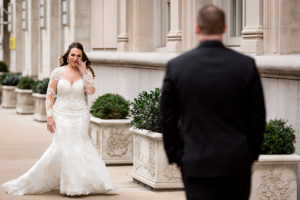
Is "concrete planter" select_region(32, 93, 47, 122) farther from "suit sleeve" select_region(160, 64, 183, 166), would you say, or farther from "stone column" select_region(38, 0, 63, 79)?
"suit sleeve" select_region(160, 64, 183, 166)

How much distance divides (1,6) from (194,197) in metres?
37.4

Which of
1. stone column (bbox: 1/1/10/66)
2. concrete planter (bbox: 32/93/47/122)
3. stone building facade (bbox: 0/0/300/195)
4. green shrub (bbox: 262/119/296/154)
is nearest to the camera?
green shrub (bbox: 262/119/296/154)

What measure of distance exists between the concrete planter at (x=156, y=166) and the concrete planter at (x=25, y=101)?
1607cm

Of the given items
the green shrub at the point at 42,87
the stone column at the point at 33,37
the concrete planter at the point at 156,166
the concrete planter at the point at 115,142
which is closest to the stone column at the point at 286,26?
the concrete planter at the point at 156,166

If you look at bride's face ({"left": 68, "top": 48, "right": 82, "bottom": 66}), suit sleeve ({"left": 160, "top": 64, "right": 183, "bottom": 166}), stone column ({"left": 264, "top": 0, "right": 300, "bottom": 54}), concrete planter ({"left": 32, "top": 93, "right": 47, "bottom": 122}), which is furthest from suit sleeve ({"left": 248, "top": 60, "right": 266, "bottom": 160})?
concrete planter ({"left": 32, "top": 93, "right": 47, "bottom": 122})

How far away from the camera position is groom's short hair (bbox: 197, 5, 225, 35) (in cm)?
488

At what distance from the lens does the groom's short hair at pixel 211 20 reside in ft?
16.0

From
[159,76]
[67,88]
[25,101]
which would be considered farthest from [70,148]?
[25,101]

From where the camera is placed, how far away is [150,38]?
1688cm

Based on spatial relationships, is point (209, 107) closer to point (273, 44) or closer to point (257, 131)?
point (257, 131)

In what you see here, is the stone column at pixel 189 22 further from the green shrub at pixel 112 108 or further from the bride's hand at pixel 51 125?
the bride's hand at pixel 51 125

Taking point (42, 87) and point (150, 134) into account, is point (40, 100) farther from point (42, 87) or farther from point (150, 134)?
point (150, 134)

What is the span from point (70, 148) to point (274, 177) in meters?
2.89

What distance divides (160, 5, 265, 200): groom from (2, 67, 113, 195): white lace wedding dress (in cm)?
555
